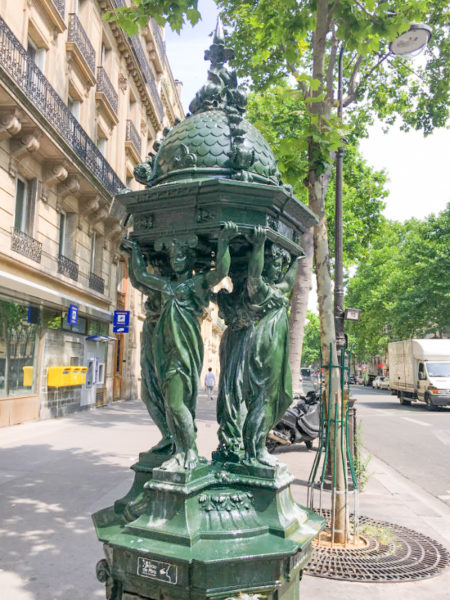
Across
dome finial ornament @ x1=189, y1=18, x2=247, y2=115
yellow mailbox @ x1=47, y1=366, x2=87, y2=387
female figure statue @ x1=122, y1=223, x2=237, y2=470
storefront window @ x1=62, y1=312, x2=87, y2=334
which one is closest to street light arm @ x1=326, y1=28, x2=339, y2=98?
dome finial ornament @ x1=189, y1=18, x2=247, y2=115

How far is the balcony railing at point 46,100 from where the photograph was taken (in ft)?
37.2

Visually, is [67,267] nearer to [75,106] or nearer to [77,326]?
[77,326]

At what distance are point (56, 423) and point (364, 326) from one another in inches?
1464

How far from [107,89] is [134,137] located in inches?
161

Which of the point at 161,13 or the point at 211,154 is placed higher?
the point at 161,13

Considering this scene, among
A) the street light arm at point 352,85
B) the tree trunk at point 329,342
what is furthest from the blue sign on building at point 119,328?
the tree trunk at point 329,342

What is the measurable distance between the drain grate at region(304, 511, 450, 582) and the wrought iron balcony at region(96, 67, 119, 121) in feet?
57.6

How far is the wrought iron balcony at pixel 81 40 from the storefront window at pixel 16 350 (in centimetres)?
878

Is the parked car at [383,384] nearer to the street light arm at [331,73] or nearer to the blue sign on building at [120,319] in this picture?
the blue sign on building at [120,319]

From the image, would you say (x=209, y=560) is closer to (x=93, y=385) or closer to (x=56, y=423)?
(x=56, y=423)

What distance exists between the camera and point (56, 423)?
13352mm

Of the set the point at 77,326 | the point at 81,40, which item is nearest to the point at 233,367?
the point at 77,326

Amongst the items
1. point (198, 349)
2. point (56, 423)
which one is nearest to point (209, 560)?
point (198, 349)

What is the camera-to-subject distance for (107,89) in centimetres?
1903
